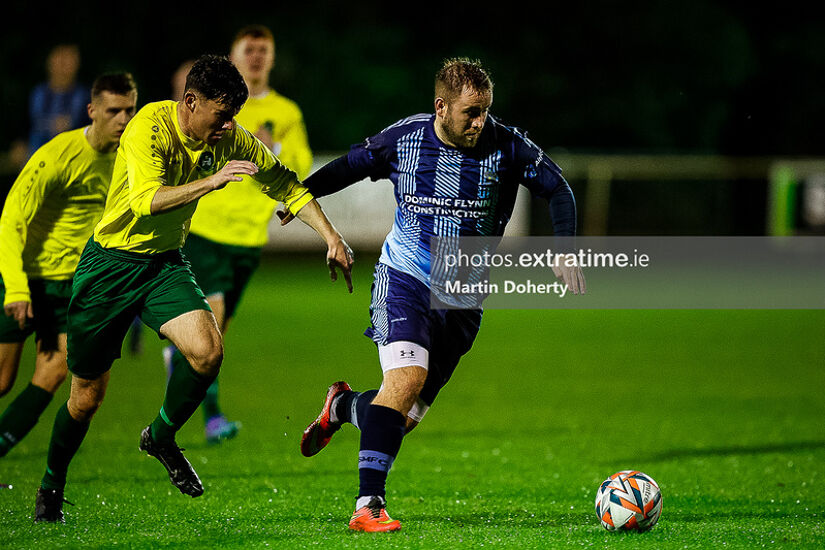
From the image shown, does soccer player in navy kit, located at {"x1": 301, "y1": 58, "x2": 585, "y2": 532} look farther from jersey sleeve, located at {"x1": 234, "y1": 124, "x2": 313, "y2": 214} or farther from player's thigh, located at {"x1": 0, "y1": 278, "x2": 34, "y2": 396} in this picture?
player's thigh, located at {"x1": 0, "y1": 278, "x2": 34, "y2": 396}

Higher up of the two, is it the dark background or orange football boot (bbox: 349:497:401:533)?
the dark background

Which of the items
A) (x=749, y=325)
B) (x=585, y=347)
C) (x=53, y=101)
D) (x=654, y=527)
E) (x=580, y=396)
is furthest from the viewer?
(x=749, y=325)

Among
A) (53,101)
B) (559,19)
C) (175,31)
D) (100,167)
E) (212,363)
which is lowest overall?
(212,363)

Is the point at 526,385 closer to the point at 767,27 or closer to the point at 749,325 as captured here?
the point at 749,325

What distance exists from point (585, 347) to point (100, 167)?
787 cm

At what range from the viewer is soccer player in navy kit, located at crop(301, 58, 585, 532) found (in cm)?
542

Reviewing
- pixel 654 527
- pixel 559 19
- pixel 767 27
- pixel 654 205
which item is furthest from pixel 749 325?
pixel 767 27

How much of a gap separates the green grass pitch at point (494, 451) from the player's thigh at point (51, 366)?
548 mm

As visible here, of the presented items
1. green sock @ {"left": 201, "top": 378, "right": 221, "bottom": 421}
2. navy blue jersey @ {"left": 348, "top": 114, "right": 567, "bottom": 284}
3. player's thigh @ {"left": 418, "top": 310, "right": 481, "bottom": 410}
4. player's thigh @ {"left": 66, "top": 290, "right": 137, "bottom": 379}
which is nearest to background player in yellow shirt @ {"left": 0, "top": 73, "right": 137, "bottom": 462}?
player's thigh @ {"left": 66, "top": 290, "right": 137, "bottom": 379}

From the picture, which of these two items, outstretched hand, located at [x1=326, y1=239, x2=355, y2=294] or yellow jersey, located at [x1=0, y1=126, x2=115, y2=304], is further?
yellow jersey, located at [x1=0, y1=126, x2=115, y2=304]

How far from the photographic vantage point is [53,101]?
37.8 feet

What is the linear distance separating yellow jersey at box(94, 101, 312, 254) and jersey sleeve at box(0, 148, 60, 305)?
0.67m

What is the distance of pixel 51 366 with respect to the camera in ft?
21.6

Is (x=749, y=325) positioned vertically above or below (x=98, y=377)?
above
